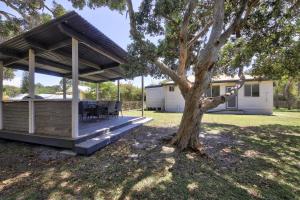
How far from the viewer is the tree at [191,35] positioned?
5.23m

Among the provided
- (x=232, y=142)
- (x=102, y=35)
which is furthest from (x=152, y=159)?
(x=102, y=35)

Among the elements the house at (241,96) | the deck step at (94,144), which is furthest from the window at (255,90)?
the deck step at (94,144)

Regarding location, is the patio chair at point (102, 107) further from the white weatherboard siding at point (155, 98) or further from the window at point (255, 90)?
the window at point (255, 90)

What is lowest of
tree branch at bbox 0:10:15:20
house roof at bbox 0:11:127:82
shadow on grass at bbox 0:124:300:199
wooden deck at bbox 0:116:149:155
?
shadow on grass at bbox 0:124:300:199

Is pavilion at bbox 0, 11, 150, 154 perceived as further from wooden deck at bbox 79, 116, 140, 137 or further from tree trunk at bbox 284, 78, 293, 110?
tree trunk at bbox 284, 78, 293, 110

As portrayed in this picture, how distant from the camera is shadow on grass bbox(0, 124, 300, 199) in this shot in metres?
3.29

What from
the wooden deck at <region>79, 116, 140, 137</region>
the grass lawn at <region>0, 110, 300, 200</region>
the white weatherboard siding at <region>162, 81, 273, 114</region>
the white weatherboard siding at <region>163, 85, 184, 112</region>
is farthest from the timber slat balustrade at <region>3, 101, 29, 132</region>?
the white weatherboard siding at <region>162, 81, 273, 114</region>

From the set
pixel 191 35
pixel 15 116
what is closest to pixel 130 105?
pixel 191 35

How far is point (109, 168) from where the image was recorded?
430cm

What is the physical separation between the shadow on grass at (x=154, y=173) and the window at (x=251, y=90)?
12.1 meters

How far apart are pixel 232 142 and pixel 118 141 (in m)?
3.97

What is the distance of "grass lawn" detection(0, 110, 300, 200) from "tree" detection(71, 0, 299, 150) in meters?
1.05

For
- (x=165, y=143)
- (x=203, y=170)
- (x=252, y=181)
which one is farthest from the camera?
(x=165, y=143)

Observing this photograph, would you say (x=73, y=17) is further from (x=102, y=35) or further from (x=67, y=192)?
(x=67, y=192)
